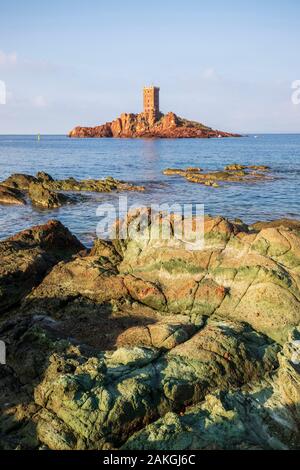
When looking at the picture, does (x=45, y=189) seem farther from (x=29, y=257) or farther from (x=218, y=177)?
(x=29, y=257)

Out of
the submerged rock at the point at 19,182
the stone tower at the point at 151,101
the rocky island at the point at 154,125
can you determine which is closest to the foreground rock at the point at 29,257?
the submerged rock at the point at 19,182

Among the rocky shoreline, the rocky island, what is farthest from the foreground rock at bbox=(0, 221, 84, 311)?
the rocky island

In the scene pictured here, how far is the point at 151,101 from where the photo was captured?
189 m

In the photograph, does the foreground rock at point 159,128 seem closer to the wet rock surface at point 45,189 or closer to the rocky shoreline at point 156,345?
the wet rock surface at point 45,189

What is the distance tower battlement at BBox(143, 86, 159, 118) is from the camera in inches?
7411

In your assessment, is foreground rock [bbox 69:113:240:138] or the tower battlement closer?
foreground rock [bbox 69:113:240:138]

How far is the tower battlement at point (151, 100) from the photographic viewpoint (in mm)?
188250

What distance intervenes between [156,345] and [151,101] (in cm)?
18910

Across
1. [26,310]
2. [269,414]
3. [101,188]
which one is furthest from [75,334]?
[101,188]

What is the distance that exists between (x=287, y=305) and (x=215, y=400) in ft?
10.6

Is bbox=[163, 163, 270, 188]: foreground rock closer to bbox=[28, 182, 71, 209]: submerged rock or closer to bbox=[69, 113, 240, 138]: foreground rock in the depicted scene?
bbox=[28, 182, 71, 209]: submerged rock

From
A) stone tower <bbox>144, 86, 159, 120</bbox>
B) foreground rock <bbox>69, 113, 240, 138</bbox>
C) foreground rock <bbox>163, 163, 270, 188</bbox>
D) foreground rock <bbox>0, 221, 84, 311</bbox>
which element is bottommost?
foreground rock <bbox>163, 163, 270, 188</bbox>

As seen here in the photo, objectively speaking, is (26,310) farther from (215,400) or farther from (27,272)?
(215,400)

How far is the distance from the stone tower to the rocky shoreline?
602 ft
